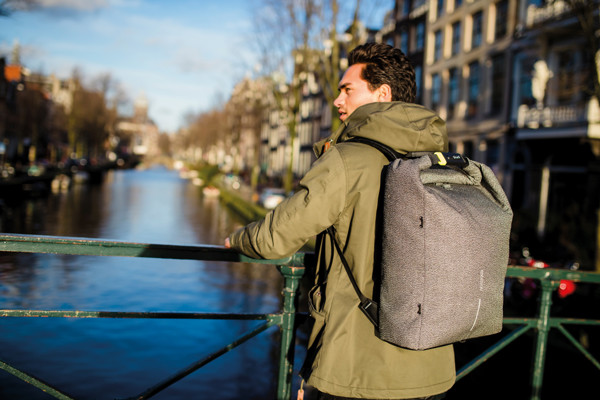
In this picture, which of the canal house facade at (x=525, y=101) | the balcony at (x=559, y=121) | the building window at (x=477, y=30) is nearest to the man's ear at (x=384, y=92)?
the canal house facade at (x=525, y=101)

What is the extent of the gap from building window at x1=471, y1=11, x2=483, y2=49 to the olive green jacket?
80.6 feet

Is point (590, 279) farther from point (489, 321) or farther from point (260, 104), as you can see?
point (260, 104)

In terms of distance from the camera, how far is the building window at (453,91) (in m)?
26.2

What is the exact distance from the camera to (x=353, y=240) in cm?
186

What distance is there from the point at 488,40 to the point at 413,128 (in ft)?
78.3

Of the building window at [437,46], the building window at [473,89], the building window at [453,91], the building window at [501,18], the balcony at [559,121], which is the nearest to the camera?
the balcony at [559,121]

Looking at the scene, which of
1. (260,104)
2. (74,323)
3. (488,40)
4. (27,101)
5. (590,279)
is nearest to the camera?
(590,279)

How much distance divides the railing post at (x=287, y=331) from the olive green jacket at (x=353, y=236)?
66cm

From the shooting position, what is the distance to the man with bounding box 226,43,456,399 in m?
1.79

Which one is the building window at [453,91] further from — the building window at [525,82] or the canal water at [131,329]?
the canal water at [131,329]

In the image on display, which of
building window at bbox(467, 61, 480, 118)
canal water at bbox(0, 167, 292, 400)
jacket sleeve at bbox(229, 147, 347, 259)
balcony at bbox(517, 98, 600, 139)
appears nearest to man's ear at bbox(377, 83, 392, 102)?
jacket sleeve at bbox(229, 147, 347, 259)

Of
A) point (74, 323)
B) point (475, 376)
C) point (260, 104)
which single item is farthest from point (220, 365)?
point (260, 104)

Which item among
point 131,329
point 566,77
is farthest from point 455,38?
point 131,329

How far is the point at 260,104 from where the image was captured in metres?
36.0
